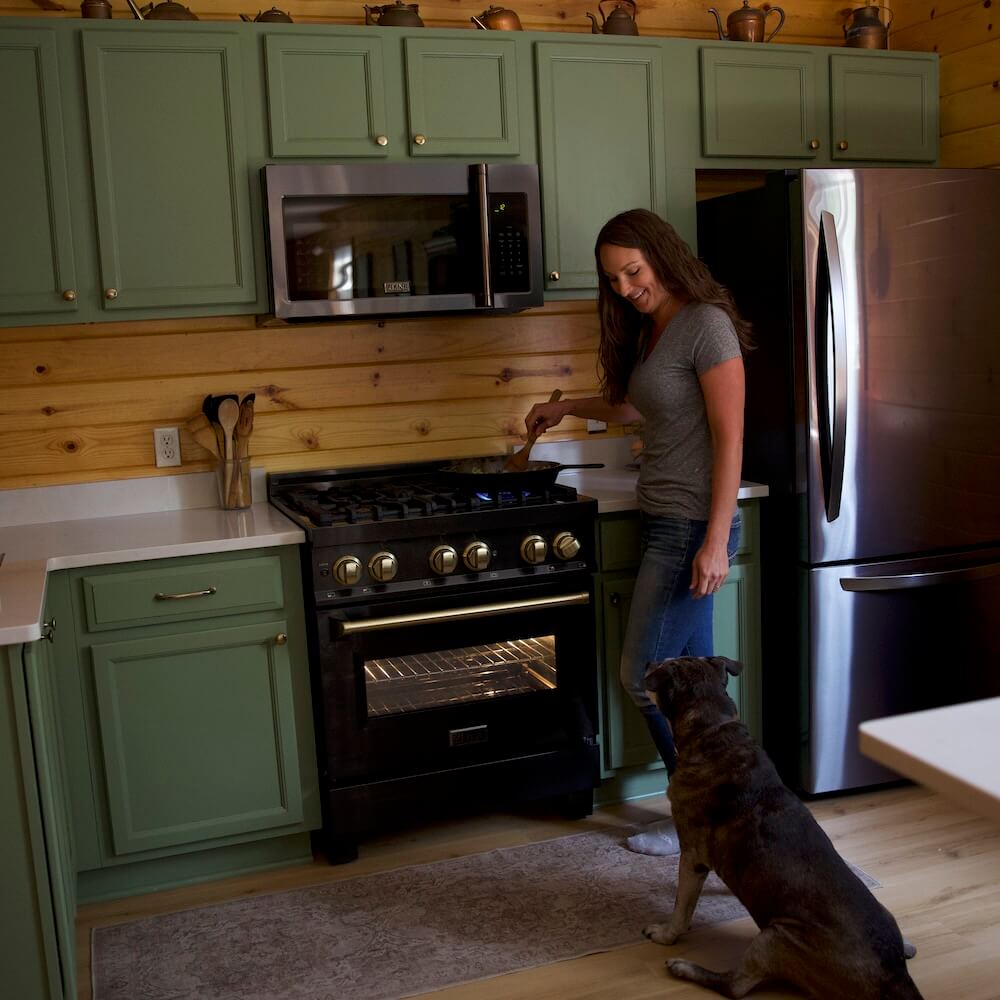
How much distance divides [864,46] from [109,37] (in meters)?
2.13

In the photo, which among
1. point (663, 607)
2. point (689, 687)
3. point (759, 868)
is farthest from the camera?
point (663, 607)

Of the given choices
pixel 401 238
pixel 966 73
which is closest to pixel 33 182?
pixel 401 238

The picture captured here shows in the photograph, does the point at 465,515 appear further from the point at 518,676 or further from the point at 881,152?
the point at 881,152

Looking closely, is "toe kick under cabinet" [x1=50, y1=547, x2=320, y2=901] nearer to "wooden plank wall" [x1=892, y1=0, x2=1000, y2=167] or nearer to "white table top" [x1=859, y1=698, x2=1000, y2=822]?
"white table top" [x1=859, y1=698, x2=1000, y2=822]

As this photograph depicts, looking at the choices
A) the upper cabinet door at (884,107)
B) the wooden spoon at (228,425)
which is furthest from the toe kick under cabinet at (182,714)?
the upper cabinet door at (884,107)

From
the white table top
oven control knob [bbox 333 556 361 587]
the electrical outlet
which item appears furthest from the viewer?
the electrical outlet

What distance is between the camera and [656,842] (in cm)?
287

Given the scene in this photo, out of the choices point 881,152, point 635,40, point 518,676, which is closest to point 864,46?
point 881,152

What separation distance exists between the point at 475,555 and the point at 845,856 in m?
1.15

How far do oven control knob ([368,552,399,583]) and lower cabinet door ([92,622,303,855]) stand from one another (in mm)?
263

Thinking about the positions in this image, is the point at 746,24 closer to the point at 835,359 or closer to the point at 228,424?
the point at 835,359

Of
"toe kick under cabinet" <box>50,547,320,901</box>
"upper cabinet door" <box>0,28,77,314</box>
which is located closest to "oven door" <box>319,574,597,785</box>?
"toe kick under cabinet" <box>50,547,320,901</box>

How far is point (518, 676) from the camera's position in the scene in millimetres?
2975

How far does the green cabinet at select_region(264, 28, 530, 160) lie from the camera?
2873 mm
